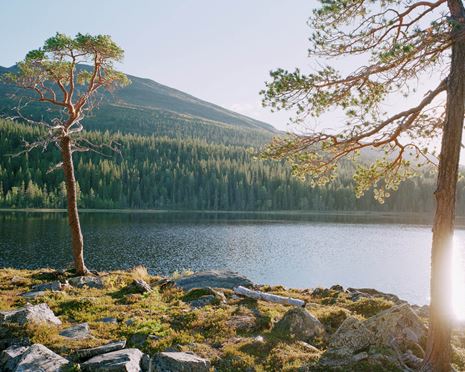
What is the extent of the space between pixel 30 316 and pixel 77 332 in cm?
154

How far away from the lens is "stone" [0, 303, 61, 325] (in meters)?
12.2

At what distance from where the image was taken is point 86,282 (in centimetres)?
1991

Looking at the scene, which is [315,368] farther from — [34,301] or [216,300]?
[34,301]

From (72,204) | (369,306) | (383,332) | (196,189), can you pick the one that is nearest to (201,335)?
(383,332)

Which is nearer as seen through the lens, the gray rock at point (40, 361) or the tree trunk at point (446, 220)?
the gray rock at point (40, 361)

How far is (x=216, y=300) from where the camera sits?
16.5 meters

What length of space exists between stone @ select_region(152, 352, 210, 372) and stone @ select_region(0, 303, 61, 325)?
4742mm

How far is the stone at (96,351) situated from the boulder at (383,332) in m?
5.93

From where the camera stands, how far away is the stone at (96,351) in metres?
10.5

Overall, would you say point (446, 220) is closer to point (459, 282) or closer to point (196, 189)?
point (459, 282)

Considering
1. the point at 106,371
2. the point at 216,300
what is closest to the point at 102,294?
the point at 216,300

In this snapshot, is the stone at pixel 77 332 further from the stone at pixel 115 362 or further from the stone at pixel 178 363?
the stone at pixel 178 363

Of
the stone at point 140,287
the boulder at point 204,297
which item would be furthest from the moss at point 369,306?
the stone at point 140,287

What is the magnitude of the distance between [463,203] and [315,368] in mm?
197654
